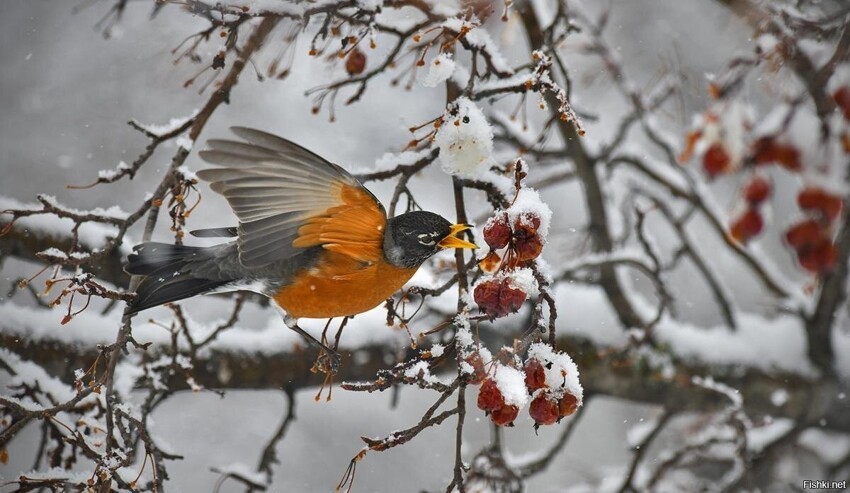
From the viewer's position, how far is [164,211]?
4156mm

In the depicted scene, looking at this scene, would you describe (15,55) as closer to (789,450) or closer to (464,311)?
(464,311)

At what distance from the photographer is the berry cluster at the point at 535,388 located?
132 cm

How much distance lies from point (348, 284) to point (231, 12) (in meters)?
0.66

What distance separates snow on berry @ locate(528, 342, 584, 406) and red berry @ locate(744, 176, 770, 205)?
42 centimetres

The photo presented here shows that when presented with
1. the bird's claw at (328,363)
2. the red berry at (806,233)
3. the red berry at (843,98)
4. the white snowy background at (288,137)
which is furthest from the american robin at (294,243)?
→ the white snowy background at (288,137)

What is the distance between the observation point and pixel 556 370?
4.44ft

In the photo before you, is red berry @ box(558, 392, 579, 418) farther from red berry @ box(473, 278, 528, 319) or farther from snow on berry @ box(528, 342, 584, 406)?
red berry @ box(473, 278, 528, 319)

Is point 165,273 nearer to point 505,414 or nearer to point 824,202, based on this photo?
point 505,414

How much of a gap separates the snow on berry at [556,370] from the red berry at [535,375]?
0.01 metres

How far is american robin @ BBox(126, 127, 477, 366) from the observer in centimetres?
154

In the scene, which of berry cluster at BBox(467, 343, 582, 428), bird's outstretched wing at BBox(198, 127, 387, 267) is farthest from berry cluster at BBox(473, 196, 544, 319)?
bird's outstretched wing at BBox(198, 127, 387, 267)

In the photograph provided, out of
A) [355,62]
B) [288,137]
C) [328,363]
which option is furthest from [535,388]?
[288,137]

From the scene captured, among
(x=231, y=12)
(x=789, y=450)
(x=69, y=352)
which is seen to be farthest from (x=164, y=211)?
(x=789, y=450)

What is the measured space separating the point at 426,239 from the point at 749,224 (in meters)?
0.67
